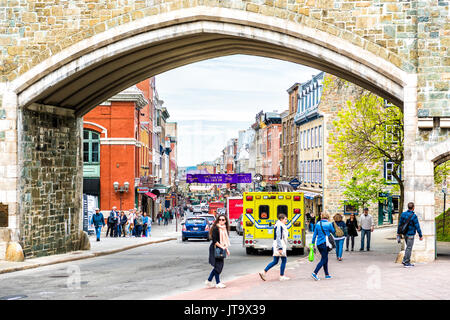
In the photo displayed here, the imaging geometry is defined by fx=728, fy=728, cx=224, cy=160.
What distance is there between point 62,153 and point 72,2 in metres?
5.84

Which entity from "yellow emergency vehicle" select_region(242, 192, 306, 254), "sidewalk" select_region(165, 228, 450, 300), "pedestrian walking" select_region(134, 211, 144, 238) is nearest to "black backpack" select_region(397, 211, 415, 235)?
"sidewalk" select_region(165, 228, 450, 300)

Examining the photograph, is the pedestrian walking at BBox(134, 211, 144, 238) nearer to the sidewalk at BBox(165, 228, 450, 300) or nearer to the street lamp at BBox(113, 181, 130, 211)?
the street lamp at BBox(113, 181, 130, 211)

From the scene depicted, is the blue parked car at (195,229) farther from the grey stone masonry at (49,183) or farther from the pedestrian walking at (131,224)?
the grey stone masonry at (49,183)

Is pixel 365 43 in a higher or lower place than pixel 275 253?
higher

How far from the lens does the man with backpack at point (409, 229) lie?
696 inches

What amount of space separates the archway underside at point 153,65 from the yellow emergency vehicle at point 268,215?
4600mm

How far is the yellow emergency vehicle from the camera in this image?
24.6 metres

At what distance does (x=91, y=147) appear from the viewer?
4859cm

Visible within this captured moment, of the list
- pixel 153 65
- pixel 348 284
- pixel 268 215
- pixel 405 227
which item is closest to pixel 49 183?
pixel 153 65

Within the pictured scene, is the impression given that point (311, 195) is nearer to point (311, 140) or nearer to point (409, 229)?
point (311, 140)
